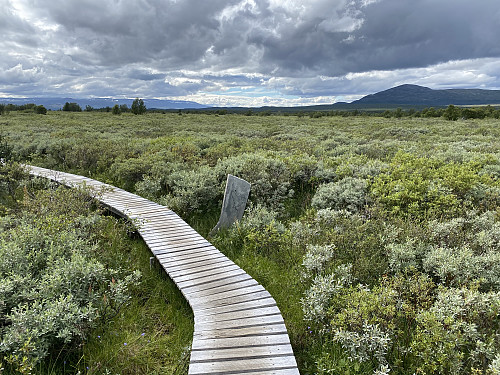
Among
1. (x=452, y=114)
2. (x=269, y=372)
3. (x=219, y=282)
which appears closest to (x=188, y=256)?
(x=219, y=282)

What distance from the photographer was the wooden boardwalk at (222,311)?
3117mm

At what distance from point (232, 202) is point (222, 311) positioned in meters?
3.80

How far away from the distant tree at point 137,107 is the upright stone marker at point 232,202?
55.9 meters

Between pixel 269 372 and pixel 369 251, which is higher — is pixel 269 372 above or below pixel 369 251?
below

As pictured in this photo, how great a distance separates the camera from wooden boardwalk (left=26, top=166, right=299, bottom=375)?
3117 mm

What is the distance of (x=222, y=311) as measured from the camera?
3934 mm

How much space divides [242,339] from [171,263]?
7.11 ft

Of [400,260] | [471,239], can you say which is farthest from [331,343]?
[471,239]

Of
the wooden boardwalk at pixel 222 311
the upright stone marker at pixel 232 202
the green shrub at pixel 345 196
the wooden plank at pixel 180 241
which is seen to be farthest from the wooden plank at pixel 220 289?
the green shrub at pixel 345 196

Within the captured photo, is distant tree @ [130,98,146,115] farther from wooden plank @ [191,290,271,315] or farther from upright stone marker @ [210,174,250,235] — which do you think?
→ wooden plank @ [191,290,271,315]

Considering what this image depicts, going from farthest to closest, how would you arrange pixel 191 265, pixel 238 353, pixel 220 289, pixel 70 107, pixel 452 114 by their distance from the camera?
pixel 70 107 < pixel 452 114 < pixel 191 265 < pixel 220 289 < pixel 238 353

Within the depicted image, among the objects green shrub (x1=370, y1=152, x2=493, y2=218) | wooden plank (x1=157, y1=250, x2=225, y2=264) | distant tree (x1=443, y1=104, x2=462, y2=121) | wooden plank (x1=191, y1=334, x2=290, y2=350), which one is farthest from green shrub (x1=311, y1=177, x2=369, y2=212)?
distant tree (x1=443, y1=104, x2=462, y2=121)

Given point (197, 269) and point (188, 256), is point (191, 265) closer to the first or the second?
point (197, 269)

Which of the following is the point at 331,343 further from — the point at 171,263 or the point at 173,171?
the point at 173,171
